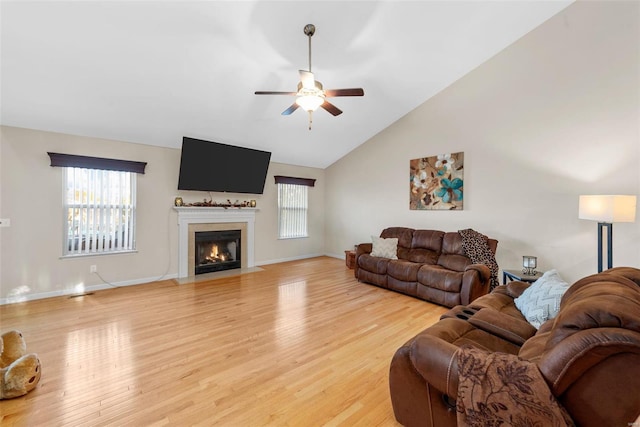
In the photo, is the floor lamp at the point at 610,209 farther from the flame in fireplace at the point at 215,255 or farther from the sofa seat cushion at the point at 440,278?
the flame in fireplace at the point at 215,255

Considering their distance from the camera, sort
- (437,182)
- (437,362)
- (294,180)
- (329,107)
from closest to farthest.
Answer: (437,362) → (329,107) → (437,182) → (294,180)

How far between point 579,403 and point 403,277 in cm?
313

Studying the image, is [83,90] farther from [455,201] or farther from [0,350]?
[455,201]

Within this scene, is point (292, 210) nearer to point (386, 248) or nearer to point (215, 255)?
point (215, 255)

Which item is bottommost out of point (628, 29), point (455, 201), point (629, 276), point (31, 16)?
point (629, 276)

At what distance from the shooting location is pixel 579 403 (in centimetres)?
99

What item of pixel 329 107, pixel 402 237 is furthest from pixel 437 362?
pixel 402 237

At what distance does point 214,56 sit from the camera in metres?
3.27

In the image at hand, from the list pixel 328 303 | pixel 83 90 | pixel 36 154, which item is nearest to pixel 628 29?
pixel 328 303

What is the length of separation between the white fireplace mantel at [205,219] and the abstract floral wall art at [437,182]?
3.54 m

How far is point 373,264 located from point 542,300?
268 cm

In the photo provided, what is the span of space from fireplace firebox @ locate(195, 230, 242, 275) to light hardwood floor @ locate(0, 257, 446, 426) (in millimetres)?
1210

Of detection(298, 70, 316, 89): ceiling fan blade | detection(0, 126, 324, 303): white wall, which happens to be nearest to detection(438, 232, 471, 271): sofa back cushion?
detection(298, 70, 316, 89): ceiling fan blade

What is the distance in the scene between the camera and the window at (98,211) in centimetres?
405
